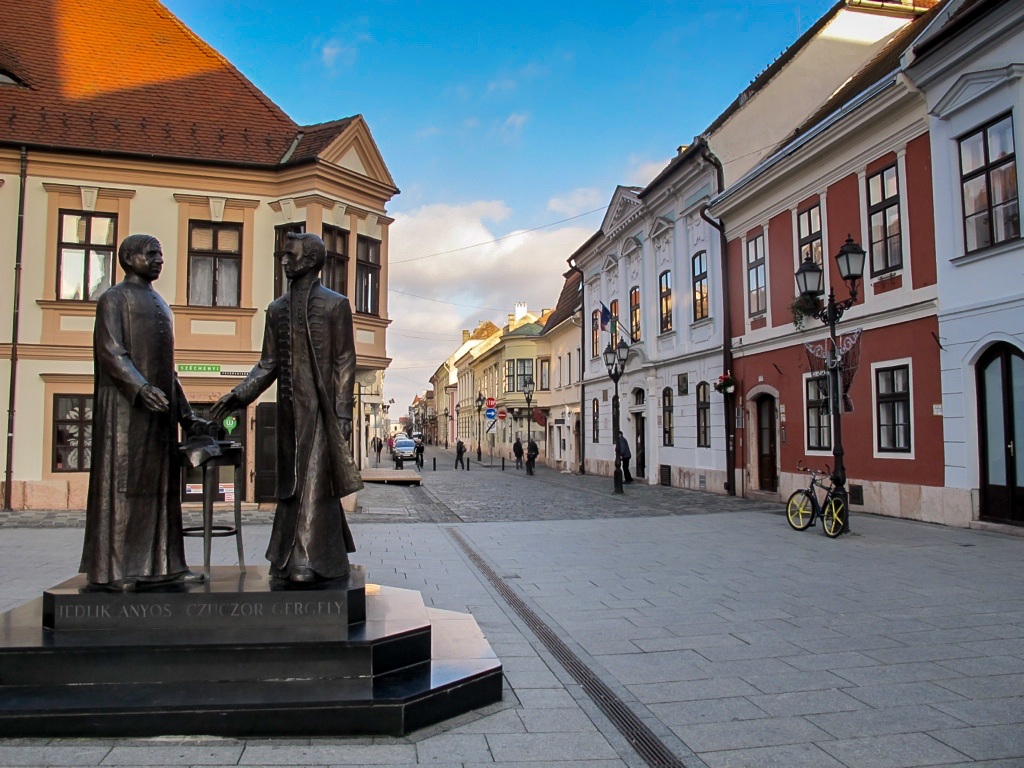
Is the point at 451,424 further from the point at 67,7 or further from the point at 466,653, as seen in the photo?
the point at 466,653

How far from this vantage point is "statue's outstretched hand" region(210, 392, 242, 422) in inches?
195

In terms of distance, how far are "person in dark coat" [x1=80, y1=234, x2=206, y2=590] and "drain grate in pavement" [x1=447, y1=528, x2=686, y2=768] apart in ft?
8.23

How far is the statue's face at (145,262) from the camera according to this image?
493 cm

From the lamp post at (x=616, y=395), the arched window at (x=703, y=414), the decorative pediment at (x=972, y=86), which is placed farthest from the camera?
the arched window at (x=703, y=414)

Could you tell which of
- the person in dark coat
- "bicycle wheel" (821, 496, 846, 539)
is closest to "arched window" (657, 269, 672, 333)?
"bicycle wheel" (821, 496, 846, 539)

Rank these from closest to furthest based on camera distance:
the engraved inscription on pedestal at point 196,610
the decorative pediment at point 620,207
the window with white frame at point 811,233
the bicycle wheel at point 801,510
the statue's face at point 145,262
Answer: the engraved inscription on pedestal at point 196,610, the statue's face at point 145,262, the bicycle wheel at point 801,510, the window with white frame at point 811,233, the decorative pediment at point 620,207

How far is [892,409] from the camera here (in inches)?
573

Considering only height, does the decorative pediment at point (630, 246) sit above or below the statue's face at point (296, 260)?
above

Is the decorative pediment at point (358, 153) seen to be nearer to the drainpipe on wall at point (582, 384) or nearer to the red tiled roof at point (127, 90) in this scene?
the red tiled roof at point (127, 90)

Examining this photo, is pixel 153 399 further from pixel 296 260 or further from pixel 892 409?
pixel 892 409

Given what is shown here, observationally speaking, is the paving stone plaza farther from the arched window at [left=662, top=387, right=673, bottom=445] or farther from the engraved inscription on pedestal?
the arched window at [left=662, top=387, right=673, bottom=445]

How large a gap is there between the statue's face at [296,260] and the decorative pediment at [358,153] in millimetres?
12417

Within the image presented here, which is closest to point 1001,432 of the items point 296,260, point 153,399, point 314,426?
point 314,426

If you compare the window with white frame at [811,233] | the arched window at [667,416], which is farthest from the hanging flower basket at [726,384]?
the arched window at [667,416]
